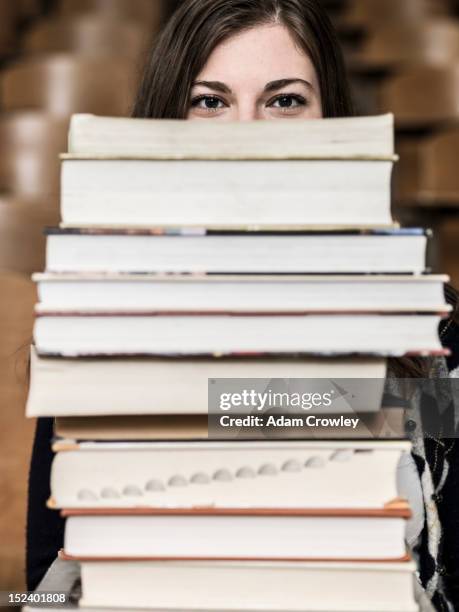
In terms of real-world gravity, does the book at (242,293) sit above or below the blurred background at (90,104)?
below

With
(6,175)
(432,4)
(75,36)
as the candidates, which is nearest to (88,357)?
(6,175)

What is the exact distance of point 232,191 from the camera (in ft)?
1.18

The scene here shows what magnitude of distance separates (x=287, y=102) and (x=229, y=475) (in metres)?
0.40

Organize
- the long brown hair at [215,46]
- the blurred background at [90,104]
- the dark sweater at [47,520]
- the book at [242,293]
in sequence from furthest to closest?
the blurred background at [90,104]
the long brown hair at [215,46]
the dark sweater at [47,520]
the book at [242,293]

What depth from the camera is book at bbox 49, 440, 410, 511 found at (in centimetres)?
36

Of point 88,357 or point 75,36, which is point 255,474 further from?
point 75,36

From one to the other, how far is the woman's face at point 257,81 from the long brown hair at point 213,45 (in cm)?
1

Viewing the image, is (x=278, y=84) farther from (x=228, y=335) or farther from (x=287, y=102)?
(x=228, y=335)

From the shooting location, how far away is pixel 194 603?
37 cm

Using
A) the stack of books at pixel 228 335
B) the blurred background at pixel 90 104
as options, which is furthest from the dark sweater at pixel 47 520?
the stack of books at pixel 228 335

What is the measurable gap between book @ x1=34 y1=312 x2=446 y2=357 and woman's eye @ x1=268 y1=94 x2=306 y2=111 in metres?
0.35

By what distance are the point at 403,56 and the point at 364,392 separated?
2273 mm

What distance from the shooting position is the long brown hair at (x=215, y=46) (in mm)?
705

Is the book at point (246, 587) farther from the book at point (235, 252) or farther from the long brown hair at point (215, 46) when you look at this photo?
the long brown hair at point (215, 46)
